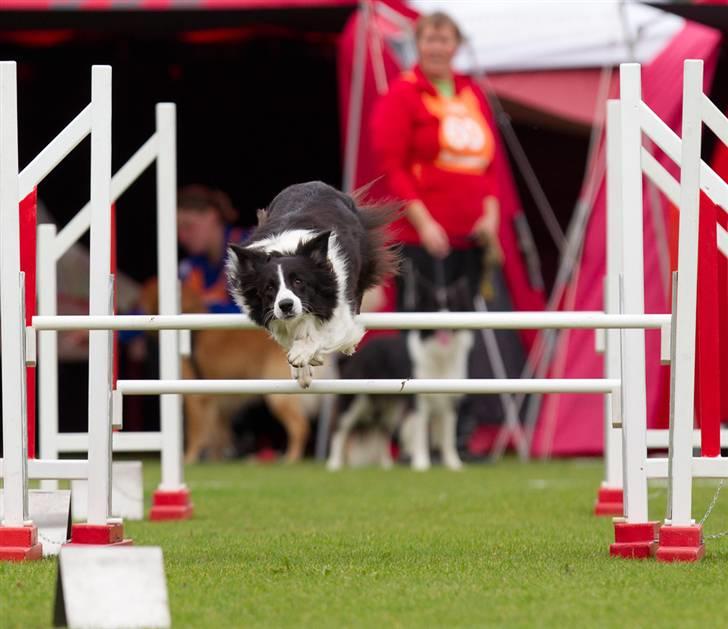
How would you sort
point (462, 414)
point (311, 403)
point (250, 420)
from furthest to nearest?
1. point (250, 420)
2. point (311, 403)
3. point (462, 414)

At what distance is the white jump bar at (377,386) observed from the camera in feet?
14.1

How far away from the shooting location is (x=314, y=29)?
10.0 m

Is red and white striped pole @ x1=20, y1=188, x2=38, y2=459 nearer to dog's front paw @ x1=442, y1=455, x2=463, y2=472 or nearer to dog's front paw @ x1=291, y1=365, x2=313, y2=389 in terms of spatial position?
dog's front paw @ x1=291, y1=365, x2=313, y2=389

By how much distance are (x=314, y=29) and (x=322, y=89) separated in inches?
75.2

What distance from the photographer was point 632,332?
444 centimetres

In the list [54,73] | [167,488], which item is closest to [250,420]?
[54,73]

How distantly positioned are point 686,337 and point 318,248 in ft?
3.66

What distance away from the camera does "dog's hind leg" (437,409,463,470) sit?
9438 mm

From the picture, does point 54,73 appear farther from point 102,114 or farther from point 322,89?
point 102,114

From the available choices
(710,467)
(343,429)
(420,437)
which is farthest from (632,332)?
(343,429)

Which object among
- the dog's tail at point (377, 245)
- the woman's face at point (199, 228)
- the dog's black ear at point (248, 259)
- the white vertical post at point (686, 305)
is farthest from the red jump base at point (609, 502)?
the woman's face at point (199, 228)

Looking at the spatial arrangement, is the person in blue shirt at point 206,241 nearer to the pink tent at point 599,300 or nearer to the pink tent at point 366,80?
the pink tent at point 366,80

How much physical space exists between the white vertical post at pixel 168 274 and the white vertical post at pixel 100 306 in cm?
113

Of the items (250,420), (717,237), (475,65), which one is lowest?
(250,420)
